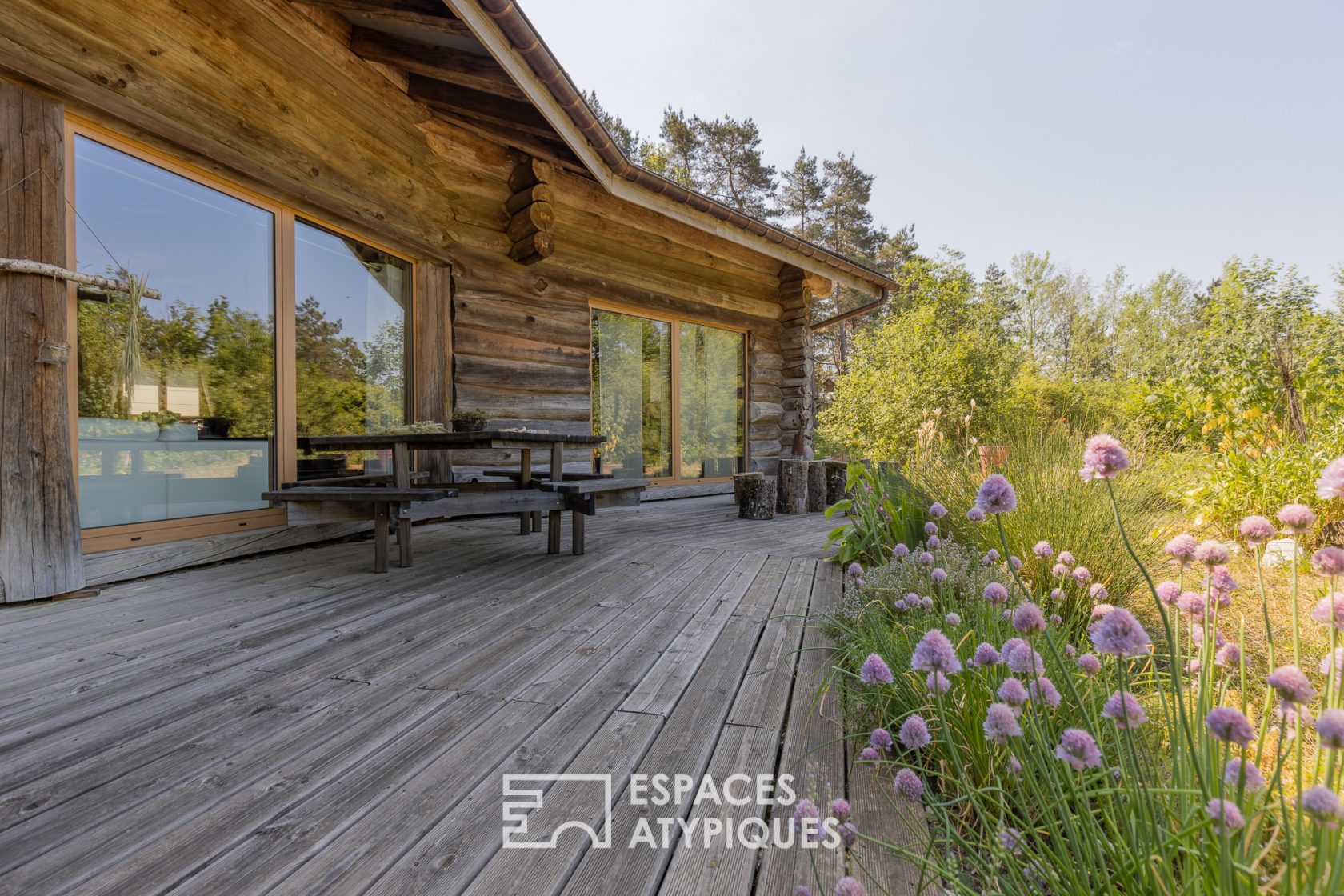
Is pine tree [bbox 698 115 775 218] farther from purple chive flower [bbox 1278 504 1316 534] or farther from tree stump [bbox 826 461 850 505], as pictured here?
purple chive flower [bbox 1278 504 1316 534]

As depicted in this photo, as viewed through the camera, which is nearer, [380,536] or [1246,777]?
[1246,777]

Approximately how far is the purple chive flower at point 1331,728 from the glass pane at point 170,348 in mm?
3686

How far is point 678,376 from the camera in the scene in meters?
6.36

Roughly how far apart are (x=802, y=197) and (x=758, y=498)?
15057mm

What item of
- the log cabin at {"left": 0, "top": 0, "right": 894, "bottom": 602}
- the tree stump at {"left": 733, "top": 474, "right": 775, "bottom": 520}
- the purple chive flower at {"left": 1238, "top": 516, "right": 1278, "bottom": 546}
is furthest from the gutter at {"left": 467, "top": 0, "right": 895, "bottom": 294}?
the purple chive flower at {"left": 1238, "top": 516, "right": 1278, "bottom": 546}

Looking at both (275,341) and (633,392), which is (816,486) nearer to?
(633,392)

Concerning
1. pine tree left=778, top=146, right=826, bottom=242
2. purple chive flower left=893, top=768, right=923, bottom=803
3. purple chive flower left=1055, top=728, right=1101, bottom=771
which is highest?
pine tree left=778, top=146, right=826, bottom=242

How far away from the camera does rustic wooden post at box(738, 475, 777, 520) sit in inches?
197

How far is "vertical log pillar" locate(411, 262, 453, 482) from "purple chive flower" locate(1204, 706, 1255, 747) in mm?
4246

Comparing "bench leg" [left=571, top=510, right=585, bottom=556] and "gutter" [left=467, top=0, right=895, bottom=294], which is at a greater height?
"gutter" [left=467, top=0, right=895, bottom=294]

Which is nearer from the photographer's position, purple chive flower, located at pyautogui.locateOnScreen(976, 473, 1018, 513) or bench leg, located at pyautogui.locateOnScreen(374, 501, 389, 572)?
purple chive flower, located at pyautogui.locateOnScreen(976, 473, 1018, 513)

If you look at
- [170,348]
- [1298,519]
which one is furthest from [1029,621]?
[170,348]

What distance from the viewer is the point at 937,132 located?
18.2m

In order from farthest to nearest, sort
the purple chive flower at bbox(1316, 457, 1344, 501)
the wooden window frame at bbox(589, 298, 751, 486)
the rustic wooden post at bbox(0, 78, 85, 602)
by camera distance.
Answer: the wooden window frame at bbox(589, 298, 751, 486)
the rustic wooden post at bbox(0, 78, 85, 602)
the purple chive flower at bbox(1316, 457, 1344, 501)
